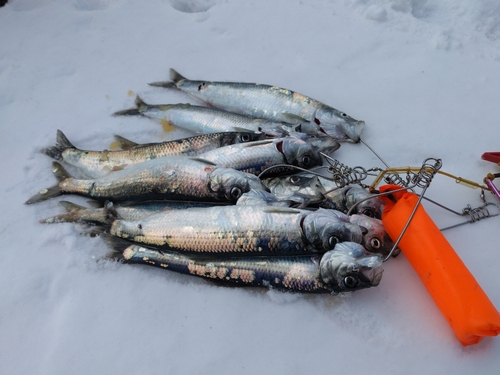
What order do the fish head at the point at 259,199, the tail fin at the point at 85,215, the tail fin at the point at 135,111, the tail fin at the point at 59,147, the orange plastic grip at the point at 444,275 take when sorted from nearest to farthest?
the orange plastic grip at the point at 444,275, the fish head at the point at 259,199, the tail fin at the point at 85,215, the tail fin at the point at 59,147, the tail fin at the point at 135,111

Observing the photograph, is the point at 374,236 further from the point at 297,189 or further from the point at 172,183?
the point at 172,183

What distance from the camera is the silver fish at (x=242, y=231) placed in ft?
7.68

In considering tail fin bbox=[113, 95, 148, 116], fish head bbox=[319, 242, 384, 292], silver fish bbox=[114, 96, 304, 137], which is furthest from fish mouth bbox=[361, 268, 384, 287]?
tail fin bbox=[113, 95, 148, 116]

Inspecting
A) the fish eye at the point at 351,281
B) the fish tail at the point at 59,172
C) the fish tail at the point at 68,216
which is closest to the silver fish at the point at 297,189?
the fish eye at the point at 351,281

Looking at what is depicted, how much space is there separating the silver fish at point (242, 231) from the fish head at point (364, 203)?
260 mm

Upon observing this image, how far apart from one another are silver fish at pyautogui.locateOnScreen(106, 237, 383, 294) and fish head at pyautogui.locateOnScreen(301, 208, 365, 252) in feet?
0.22

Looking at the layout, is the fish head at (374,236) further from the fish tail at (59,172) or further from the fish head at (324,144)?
the fish tail at (59,172)

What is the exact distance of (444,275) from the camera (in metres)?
2.09

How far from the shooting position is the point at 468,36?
3992 mm

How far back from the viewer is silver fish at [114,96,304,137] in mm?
3270

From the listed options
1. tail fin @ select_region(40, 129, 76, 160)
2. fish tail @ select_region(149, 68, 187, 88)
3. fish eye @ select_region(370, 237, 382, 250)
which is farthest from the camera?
fish tail @ select_region(149, 68, 187, 88)

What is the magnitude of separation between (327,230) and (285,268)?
39 cm

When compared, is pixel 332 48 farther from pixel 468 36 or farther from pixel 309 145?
pixel 309 145

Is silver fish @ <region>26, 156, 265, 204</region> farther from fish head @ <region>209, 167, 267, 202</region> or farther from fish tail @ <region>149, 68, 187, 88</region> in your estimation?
fish tail @ <region>149, 68, 187, 88</region>
